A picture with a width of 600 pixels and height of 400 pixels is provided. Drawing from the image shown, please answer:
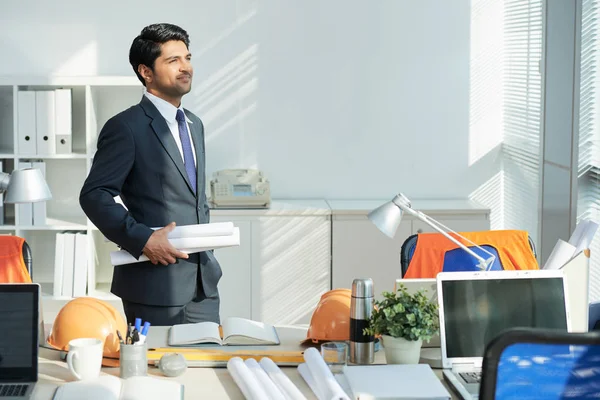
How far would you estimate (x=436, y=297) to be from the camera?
2.71 metres

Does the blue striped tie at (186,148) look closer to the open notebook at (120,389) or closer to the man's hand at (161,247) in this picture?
the man's hand at (161,247)

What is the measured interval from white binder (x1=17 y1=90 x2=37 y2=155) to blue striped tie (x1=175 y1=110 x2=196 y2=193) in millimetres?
2025

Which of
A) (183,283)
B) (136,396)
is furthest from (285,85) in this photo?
(136,396)

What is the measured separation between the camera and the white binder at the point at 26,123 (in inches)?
200

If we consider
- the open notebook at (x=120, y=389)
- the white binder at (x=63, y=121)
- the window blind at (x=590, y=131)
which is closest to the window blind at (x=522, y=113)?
the window blind at (x=590, y=131)

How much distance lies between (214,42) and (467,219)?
1961 millimetres

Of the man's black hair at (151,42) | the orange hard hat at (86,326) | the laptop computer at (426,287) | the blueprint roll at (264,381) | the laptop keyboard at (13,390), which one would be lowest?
the laptop keyboard at (13,390)

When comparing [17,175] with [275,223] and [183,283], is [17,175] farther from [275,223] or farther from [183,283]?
[275,223]

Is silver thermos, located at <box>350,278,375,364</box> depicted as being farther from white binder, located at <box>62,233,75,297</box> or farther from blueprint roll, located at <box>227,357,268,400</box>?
white binder, located at <box>62,233,75,297</box>

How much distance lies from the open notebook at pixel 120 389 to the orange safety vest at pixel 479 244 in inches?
52.5

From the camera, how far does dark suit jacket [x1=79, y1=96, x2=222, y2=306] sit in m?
3.17

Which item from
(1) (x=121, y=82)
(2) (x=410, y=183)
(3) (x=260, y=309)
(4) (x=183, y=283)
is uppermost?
(1) (x=121, y=82)

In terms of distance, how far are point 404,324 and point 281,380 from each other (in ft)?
1.34

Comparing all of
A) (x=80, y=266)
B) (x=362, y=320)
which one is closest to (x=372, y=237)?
(x=80, y=266)
